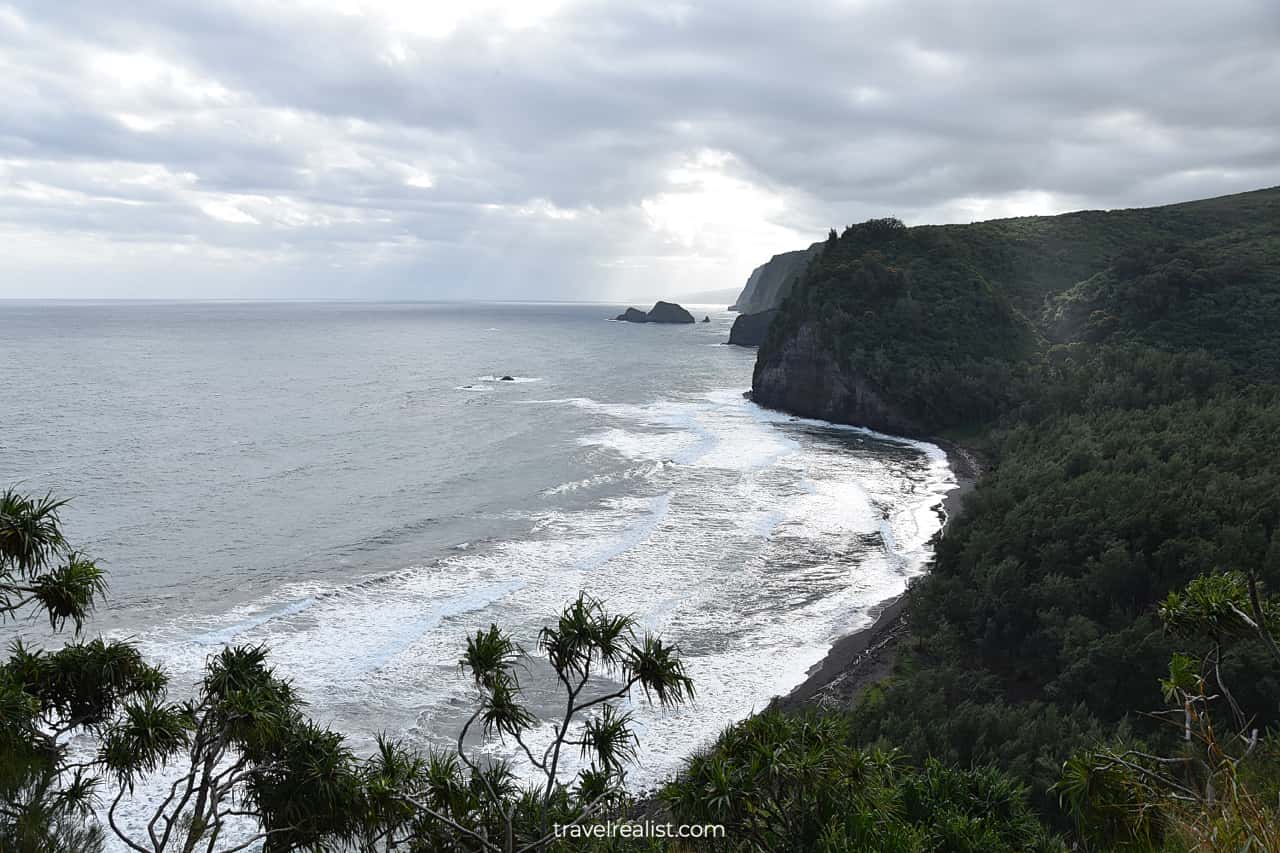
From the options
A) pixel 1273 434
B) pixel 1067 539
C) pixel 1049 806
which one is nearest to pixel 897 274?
pixel 1273 434

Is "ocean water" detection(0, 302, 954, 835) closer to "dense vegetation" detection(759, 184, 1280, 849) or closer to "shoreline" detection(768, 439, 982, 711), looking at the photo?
"shoreline" detection(768, 439, 982, 711)

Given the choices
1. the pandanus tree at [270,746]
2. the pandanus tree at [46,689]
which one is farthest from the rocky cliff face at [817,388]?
the pandanus tree at [46,689]

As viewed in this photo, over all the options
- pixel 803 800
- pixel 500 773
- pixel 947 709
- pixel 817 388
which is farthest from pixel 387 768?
pixel 817 388

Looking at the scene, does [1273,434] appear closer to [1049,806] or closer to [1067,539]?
[1067,539]

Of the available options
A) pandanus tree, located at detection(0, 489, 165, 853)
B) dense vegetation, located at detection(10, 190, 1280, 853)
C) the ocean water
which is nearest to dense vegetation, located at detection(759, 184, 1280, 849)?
dense vegetation, located at detection(10, 190, 1280, 853)

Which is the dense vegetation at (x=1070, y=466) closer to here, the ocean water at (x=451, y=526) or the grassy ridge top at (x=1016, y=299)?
the grassy ridge top at (x=1016, y=299)

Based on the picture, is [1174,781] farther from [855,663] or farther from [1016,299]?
[1016,299]
